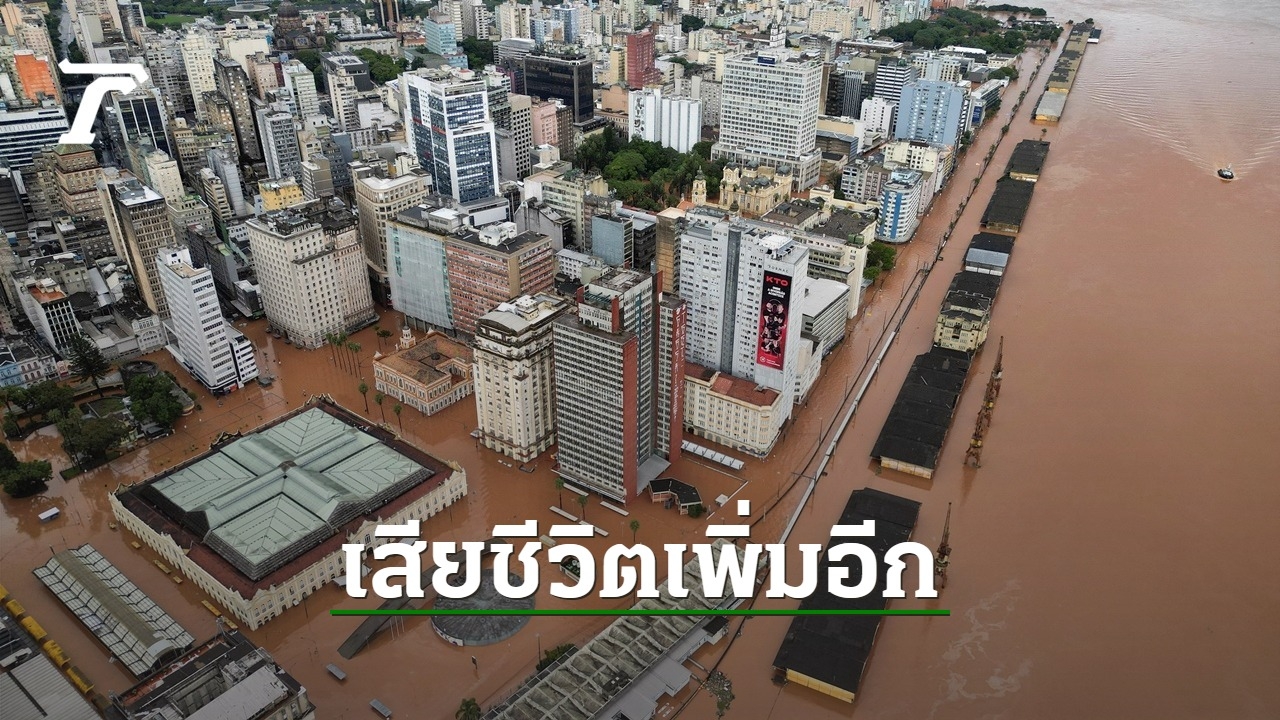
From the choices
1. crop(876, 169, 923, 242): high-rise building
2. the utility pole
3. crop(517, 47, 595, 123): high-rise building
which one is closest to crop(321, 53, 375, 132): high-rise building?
crop(517, 47, 595, 123): high-rise building

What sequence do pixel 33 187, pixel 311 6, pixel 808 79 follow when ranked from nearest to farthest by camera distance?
pixel 33 187
pixel 808 79
pixel 311 6

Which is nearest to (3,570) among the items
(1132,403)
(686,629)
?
(686,629)

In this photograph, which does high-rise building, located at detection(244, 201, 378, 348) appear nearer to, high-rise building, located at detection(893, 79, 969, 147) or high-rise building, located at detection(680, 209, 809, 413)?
high-rise building, located at detection(680, 209, 809, 413)

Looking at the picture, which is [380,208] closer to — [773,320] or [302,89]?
[773,320]

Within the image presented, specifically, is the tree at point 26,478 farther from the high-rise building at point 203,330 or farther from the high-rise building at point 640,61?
the high-rise building at point 640,61

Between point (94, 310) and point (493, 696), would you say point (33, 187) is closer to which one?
point (94, 310)

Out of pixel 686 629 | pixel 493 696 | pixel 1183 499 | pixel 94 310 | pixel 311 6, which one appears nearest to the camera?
pixel 493 696
